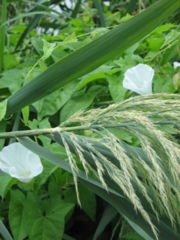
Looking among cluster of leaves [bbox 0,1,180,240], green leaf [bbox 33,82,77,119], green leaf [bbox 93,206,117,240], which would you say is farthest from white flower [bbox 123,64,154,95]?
green leaf [bbox 93,206,117,240]

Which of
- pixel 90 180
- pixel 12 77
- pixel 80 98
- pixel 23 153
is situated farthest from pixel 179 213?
pixel 12 77

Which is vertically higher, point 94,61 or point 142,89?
point 94,61

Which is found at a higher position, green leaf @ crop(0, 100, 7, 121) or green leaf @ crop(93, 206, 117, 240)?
green leaf @ crop(0, 100, 7, 121)

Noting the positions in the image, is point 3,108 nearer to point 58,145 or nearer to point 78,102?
point 58,145

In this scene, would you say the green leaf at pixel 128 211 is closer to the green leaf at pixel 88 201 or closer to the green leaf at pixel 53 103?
the green leaf at pixel 88 201

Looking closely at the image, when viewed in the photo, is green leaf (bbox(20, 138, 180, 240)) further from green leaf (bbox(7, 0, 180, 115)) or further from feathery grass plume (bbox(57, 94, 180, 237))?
green leaf (bbox(7, 0, 180, 115))

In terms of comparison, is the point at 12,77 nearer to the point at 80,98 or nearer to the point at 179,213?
the point at 80,98

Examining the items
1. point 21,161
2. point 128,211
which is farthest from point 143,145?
point 21,161
